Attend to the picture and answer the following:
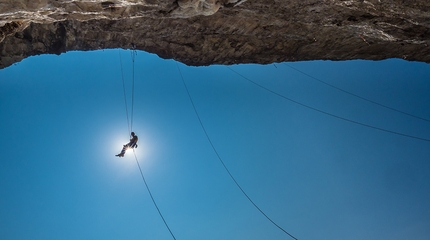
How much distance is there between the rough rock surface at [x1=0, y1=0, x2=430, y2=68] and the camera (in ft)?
20.2

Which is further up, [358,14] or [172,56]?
[172,56]

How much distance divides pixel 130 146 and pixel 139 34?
223 inches

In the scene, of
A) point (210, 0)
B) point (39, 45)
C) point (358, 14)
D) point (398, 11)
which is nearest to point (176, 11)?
point (210, 0)

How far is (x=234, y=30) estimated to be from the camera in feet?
32.8

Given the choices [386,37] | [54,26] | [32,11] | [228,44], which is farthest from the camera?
[228,44]

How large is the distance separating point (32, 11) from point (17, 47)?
6.21 metres

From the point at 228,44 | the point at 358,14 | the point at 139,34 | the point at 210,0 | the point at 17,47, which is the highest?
the point at 17,47

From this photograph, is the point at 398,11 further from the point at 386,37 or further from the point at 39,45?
the point at 39,45

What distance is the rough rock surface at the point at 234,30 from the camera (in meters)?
6.16

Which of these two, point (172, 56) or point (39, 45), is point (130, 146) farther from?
A: point (39, 45)

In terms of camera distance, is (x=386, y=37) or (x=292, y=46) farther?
(x=292, y=46)

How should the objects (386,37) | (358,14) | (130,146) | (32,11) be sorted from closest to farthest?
(32,11)
(358,14)
(386,37)
(130,146)

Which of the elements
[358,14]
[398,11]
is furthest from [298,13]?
[398,11]

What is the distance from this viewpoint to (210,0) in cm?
557
